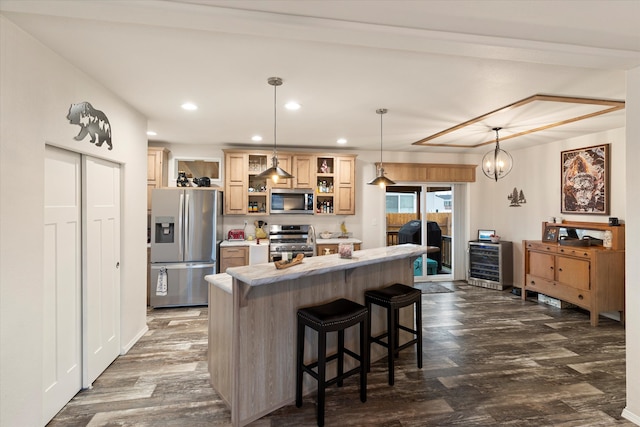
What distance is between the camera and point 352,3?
1.72 metres

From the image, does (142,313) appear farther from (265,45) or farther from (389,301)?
(265,45)

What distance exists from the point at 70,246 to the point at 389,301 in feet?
8.51

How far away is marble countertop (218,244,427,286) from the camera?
7.00ft

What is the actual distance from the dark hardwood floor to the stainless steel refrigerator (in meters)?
0.76

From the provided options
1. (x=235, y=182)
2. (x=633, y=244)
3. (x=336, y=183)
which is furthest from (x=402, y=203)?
(x=633, y=244)

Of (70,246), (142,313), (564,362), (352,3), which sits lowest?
(564,362)

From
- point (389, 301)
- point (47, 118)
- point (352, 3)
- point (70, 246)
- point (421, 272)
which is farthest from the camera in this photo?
point (421, 272)

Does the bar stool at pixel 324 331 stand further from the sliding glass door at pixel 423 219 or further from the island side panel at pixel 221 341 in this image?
the sliding glass door at pixel 423 219

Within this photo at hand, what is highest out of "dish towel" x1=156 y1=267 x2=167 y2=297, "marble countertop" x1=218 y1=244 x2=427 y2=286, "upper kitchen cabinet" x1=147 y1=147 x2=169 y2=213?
"upper kitchen cabinet" x1=147 y1=147 x2=169 y2=213

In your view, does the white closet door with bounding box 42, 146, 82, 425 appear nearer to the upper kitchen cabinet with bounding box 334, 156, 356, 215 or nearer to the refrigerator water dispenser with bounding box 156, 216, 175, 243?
the refrigerator water dispenser with bounding box 156, 216, 175, 243

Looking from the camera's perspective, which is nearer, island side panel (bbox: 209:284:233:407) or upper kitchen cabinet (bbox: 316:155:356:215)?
island side panel (bbox: 209:284:233:407)

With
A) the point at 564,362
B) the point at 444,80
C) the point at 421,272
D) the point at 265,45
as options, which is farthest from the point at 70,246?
the point at 421,272

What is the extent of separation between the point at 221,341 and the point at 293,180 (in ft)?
11.9

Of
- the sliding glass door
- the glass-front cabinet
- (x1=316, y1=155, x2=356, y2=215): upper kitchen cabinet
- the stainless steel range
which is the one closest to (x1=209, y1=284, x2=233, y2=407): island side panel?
the stainless steel range
